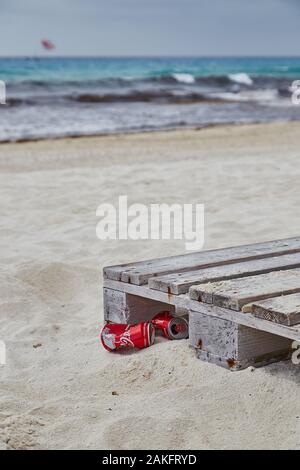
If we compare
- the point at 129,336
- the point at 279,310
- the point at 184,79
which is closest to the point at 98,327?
the point at 129,336

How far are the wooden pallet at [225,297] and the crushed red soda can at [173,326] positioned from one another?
12 cm

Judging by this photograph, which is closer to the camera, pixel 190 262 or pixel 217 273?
pixel 217 273

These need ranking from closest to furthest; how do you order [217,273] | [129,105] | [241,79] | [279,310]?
1. [279,310]
2. [217,273]
3. [129,105]
4. [241,79]

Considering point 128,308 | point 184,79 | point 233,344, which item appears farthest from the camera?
point 184,79

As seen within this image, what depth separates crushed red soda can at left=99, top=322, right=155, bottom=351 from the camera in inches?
128

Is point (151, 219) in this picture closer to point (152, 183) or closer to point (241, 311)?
point (152, 183)

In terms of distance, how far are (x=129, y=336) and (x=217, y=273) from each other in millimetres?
458

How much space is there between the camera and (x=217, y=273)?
3236 mm

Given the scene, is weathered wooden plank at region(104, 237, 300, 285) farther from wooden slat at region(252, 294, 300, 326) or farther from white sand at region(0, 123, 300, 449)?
wooden slat at region(252, 294, 300, 326)

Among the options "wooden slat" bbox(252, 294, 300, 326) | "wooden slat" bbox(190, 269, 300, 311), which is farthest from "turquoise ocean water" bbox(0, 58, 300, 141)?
"wooden slat" bbox(252, 294, 300, 326)

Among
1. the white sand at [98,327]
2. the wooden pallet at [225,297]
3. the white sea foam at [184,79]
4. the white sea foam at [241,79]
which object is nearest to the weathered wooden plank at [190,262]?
the wooden pallet at [225,297]

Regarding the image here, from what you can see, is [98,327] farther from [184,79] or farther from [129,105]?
[184,79]
